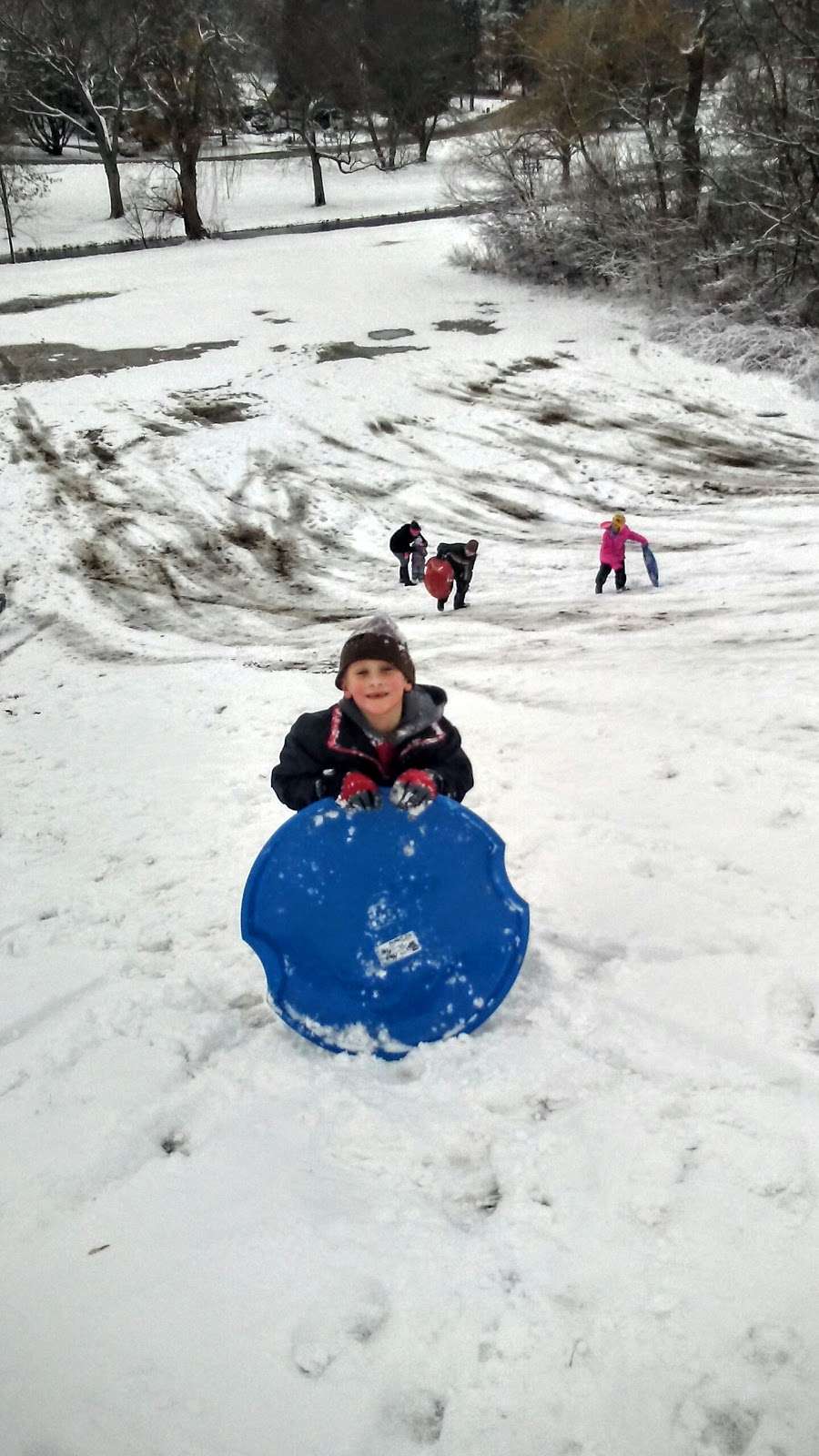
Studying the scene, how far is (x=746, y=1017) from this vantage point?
3584 millimetres

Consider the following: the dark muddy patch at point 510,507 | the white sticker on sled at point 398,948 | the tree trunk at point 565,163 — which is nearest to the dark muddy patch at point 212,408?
the dark muddy patch at point 510,507

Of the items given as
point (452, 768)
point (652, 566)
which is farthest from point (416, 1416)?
point (652, 566)

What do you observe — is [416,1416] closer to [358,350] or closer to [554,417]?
[554,417]

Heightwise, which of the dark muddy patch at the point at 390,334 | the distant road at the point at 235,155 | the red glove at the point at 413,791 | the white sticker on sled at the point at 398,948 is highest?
the distant road at the point at 235,155

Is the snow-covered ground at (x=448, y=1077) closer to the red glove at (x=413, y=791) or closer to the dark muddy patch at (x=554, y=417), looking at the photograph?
the red glove at (x=413, y=791)

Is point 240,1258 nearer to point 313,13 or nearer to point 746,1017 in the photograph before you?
point 746,1017

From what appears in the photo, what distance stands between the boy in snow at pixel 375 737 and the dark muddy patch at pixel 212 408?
16.6 meters

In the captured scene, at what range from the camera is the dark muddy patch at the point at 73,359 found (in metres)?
21.0

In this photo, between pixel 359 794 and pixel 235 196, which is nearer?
pixel 359 794

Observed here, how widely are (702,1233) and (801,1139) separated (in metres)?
0.52

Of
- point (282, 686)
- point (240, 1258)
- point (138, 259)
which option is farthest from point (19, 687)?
point (138, 259)

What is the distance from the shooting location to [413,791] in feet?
11.4

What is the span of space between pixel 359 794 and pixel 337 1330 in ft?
5.71

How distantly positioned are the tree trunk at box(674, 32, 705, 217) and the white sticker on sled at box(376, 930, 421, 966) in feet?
91.7
